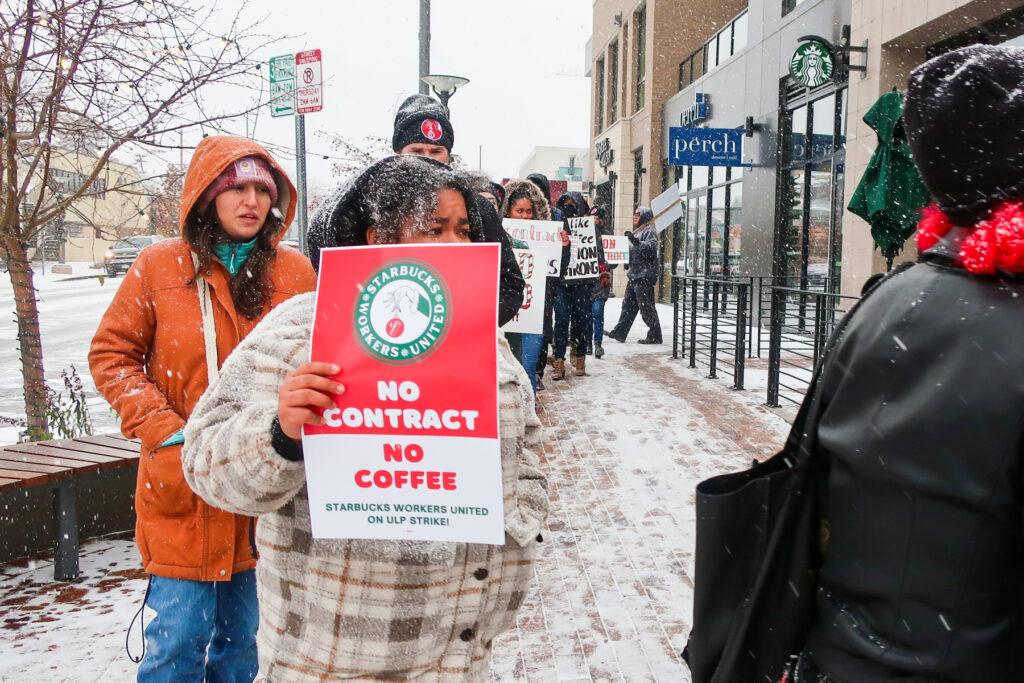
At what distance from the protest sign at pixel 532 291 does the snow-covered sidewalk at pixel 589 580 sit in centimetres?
103

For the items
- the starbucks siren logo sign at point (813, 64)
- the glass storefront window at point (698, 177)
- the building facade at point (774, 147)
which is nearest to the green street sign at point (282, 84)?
the building facade at point (774, 147)

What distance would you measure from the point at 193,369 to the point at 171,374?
72 millimetres

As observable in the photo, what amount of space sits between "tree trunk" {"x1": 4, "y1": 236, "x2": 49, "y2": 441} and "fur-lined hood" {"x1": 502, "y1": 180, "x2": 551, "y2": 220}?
3.64m

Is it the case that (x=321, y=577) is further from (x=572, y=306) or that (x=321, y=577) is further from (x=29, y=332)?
(x=572, y=306)

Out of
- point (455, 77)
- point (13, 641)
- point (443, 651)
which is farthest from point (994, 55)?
point (455, 77)

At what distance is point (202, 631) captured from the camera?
8.10 ft

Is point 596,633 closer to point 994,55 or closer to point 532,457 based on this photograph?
point 532,457

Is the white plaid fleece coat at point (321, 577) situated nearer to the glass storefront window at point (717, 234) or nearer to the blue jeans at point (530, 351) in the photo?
the blue jeans at point (530, 351)

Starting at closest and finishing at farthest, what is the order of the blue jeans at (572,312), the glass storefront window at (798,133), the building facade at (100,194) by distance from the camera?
1. the building facade at (100,194)
2. the blue jeans at (572,312)
3. the glass storefront window at (798,133)

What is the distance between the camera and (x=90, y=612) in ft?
13.1

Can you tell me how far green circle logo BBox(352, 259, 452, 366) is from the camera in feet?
4.66

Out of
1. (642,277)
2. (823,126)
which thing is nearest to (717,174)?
(823,126)

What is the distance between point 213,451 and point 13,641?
9.43 ft

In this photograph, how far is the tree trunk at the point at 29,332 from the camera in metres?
5.23
